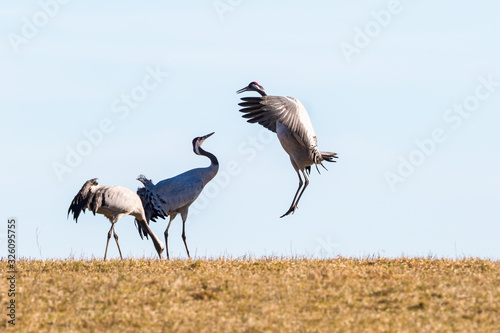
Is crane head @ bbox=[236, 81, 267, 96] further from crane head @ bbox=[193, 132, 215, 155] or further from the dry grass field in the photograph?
the dry grass field

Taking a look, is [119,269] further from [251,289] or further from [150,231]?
[150,231]

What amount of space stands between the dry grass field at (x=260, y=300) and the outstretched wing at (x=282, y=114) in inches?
148

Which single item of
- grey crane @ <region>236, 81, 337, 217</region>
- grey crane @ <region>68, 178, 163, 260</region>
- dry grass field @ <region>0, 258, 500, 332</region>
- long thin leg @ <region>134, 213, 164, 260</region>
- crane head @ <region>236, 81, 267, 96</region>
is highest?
crane head @ <region>236, 81, 267, 96</region>

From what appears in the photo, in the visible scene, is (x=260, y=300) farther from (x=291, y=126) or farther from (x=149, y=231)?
(x=149, y=231)

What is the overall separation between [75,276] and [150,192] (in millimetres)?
6297

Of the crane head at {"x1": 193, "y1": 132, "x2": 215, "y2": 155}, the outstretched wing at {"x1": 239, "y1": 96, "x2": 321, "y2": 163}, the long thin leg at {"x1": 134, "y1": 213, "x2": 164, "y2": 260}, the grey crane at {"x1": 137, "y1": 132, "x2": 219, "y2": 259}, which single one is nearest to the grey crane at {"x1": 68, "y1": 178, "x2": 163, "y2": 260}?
the long thin leg at {"x1": 134, "y1": 213, "x2": 164, "y2": 260}

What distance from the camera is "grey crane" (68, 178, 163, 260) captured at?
47.8 ft

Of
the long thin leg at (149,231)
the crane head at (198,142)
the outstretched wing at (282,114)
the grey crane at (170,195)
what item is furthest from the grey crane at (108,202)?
the outstretched wing at (282,114)

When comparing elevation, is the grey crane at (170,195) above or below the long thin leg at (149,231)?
above

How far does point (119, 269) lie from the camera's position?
463 inches

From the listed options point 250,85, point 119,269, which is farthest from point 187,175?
point 119,269

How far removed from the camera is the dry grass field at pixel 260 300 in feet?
27.0

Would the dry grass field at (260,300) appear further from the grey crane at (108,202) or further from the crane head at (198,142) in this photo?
the crane head at (198,142)

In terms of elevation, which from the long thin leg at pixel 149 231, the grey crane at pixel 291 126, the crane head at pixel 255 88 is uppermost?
the crane head at pixel 255 88
